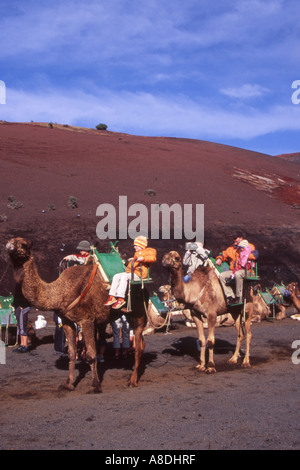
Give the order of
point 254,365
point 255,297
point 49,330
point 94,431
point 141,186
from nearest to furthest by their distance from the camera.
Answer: point 94,431 < point 254,365 < point 49,330 < point 255,297 < point 141,186

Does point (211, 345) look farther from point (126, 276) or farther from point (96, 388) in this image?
point (96, 388)

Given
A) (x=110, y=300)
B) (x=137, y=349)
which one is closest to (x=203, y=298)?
(x=137, y=349)

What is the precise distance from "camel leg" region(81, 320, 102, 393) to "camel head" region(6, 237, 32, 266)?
1700 millimetres

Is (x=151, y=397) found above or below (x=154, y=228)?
below

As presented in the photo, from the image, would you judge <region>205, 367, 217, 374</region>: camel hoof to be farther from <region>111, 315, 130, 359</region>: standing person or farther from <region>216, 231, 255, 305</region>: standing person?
<region>111, 315, 130, 359</region>: standing person

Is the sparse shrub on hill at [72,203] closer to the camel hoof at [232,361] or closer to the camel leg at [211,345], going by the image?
the camel hoof at [232,361]

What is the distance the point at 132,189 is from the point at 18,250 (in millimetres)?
37655

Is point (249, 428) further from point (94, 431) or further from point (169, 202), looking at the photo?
point (169, 202)

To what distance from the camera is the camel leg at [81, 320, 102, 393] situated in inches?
320

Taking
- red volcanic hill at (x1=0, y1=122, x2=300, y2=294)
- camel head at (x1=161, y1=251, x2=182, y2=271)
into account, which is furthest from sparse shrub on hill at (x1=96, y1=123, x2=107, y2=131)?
camel head at (x1=161, y1=251, x2=182, y2=271)

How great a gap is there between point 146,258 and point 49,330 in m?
7.88

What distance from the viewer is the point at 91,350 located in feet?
27.1

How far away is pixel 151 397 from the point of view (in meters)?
7.74
